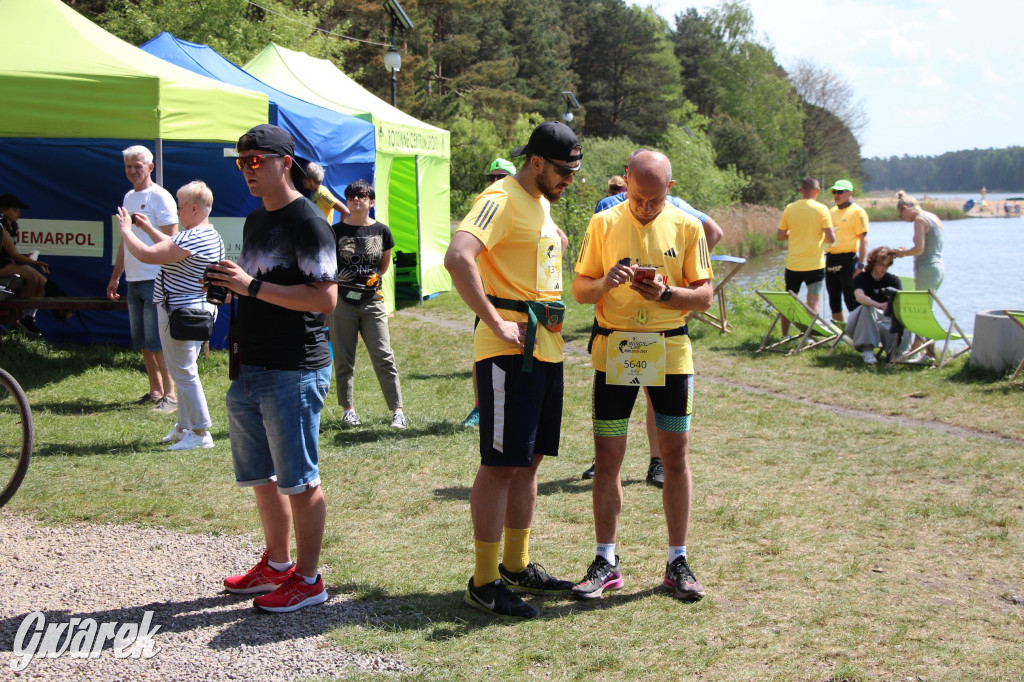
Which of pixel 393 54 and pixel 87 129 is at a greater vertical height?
pixel 393 54

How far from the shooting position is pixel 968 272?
2831cm

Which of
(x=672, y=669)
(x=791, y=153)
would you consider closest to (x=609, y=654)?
(x=672, y=669)

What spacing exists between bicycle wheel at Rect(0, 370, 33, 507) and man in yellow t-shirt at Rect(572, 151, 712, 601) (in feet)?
9.07

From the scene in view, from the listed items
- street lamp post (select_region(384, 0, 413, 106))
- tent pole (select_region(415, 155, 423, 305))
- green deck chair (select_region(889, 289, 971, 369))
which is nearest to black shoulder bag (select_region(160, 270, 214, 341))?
green deck chair (select_region(889, 289, 971, 369))

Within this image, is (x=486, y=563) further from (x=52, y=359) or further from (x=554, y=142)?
(x=52, y=359)

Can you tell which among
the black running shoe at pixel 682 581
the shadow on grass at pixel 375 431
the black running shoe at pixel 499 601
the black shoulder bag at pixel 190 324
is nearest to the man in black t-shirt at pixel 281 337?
the black running shoe at pixel 499 601

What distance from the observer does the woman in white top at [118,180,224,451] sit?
5.70 m

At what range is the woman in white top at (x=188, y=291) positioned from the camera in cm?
570

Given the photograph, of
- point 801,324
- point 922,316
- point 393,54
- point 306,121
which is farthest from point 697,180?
point 306,121

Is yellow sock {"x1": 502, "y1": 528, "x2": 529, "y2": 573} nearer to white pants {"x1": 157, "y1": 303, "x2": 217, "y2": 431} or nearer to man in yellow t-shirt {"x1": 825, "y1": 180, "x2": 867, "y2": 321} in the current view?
white pants {"x1": 157, "y1": 303, "x2": 217, "y2": 431}

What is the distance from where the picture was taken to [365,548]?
14.8 ft

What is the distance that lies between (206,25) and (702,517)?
1928 centimetres

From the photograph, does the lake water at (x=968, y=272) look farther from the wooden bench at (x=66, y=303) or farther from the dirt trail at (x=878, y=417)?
the wooden bench at (x=66, y=303)

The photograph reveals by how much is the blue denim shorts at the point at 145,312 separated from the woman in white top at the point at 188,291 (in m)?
0.95
